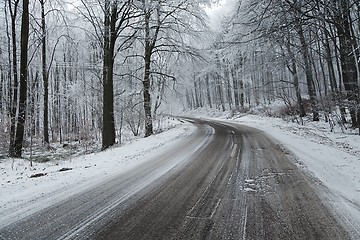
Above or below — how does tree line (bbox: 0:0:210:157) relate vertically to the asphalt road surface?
above

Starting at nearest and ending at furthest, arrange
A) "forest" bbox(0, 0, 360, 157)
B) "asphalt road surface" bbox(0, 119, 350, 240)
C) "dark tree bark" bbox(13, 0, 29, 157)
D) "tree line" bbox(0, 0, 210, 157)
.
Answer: "asphalt road surface" bbox(0, 119, 350, 240), "forest" bbox(0, 0, 360, 157), "dark tree bark" bbox(13, 0, 29, 157), "tree line" bbox(0, 0, 210, 157)

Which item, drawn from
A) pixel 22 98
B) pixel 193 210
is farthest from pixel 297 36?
pixel 22 98

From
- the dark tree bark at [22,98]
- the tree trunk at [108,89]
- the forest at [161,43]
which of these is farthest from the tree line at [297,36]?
the dark tree bark at [22,98]

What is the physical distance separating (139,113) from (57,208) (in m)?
14.9

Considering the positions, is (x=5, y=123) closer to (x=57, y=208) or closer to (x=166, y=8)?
(x=57, y=208)

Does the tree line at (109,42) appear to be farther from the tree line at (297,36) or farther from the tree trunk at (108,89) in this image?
the tree line at (297,36)

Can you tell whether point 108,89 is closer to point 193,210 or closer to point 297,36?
point 297,36

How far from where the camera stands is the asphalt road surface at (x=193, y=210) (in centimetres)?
281

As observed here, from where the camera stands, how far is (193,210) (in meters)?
3.42

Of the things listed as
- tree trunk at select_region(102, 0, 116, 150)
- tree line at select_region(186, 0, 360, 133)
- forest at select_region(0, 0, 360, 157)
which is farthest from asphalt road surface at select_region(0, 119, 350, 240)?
tree trunk at select_region(102, 0, 116, 150)

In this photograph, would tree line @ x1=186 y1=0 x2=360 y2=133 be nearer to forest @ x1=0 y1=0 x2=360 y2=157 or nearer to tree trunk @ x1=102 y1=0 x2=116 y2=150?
forest @ x1=0 y1=0 x2=360 y2=157

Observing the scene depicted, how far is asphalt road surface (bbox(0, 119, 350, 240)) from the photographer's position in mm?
2809

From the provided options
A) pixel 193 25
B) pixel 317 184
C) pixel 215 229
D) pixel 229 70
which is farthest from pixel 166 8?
pixel 229 70

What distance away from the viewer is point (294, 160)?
6.60 meters
